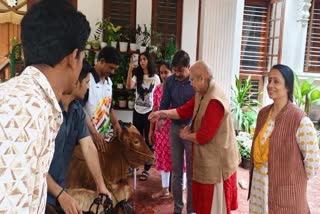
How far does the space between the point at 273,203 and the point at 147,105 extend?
2.25 metres

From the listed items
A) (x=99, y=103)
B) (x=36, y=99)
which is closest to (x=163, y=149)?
(x=99, y=103)

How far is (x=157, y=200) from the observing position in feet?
10.7

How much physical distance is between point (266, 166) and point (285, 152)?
19 centimetres

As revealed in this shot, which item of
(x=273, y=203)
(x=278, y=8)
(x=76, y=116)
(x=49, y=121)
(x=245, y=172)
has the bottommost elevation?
(x=245, y=172)

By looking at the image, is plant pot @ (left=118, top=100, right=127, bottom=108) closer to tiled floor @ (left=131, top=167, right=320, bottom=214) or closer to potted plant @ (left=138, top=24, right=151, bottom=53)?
potted plant @ (left=138, top=24, right=151, bottom=53)

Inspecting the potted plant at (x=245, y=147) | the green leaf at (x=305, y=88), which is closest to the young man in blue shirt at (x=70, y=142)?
the potted plant at (x=245, y=147)

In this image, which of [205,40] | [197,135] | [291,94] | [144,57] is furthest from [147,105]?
[291,94]

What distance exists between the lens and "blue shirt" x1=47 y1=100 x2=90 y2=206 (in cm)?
131

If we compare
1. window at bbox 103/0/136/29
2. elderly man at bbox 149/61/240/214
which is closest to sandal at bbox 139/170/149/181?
elderly man at bbox 149/61/240/214

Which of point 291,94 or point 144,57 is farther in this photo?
point 144,57

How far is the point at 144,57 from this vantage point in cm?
391

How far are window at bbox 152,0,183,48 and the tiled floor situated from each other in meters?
2.12

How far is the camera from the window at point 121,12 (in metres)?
4.78

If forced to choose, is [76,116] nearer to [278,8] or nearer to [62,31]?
[62,31]
